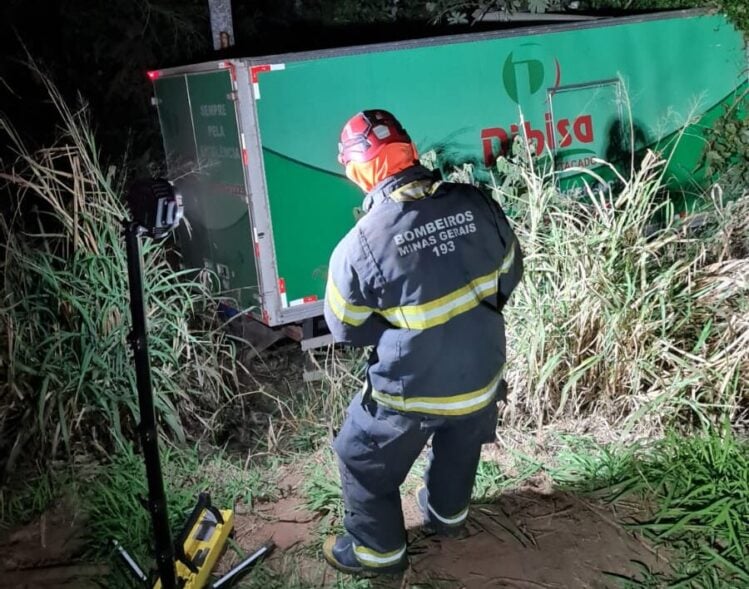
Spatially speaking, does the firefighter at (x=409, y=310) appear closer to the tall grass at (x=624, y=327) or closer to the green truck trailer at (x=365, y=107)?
the tall grass at (x=624, y=327)

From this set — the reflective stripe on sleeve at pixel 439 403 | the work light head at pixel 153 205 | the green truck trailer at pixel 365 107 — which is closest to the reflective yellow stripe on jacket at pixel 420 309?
the reflective stripe on sleeve at pixel 439 403

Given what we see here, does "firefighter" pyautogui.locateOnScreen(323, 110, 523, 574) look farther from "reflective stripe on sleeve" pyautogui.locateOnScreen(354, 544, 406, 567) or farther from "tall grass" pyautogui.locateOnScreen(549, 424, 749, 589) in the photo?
"tall grass" pyautogui.locateOnScreen(549, 424, 749, 589)

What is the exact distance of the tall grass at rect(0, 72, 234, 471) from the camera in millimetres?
4070

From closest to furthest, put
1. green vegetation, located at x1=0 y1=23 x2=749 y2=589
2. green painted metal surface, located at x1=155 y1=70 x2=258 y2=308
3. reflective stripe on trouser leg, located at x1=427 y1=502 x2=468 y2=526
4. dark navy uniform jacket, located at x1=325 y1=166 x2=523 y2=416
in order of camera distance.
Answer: dark navy uniform jacket, located at x1=325 y1=166 x2=523 y2=416, reflective stripe on trouser leg, located at x1=427 y1=502 x2=468 y2=526, green vegetation, located at x1=0 y1=23 x2=749 y2=589, green painted metal surface, located at x1=155 y1=70 x2=258 y2=308

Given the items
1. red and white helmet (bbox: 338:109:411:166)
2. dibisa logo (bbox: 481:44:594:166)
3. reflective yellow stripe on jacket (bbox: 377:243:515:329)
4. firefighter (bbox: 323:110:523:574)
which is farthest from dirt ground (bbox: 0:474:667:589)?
dibisa logo (bbox: 481:44:594:166)

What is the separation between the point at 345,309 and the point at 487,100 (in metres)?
3.91

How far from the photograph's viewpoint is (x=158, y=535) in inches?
110

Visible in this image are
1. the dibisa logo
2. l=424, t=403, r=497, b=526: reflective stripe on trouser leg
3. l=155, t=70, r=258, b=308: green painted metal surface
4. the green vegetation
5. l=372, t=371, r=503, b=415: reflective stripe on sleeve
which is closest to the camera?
l=372, t=371, r=503, b=415: reflective stripe on sleeve

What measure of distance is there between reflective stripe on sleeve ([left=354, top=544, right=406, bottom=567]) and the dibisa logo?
3.80 meters

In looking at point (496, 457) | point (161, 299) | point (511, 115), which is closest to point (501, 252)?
point (496, 457)

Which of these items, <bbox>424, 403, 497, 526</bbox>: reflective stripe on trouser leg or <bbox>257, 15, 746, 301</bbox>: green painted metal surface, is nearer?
<bbox>424, 403, 497, 526</bbox>: reflective stripe on trouser leg

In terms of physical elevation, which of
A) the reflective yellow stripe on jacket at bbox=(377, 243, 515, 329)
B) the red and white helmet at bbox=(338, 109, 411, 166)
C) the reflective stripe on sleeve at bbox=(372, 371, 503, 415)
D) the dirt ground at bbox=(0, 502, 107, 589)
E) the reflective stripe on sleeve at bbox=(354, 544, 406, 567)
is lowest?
the dirt ground at bbox=(0, 502, 107, 589)

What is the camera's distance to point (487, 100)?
243 inches

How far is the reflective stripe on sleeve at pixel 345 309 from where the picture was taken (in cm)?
276
